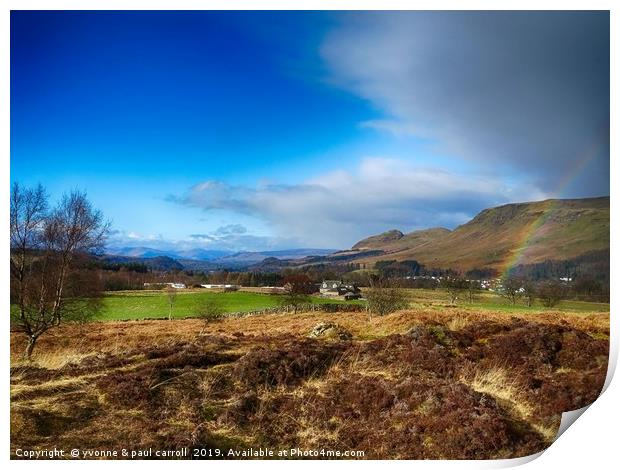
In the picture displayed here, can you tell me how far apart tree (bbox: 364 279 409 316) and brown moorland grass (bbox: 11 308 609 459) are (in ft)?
9.13

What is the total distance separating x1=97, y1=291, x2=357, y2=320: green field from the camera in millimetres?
8711

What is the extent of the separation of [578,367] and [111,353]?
7.55 meters

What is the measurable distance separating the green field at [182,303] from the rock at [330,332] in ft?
3.65

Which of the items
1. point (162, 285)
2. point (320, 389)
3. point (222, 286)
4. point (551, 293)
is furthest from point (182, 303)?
point (551, 293)

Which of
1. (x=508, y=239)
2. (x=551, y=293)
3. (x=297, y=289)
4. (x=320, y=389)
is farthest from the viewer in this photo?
(x=297, y=289)

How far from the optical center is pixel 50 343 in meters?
7.04

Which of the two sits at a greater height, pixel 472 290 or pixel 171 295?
pixel 171 295

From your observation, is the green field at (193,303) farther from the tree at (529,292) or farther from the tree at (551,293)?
the tree at (551,293)

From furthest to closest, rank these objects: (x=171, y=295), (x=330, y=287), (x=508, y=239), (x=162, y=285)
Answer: (x=330, y=287)
(x=171, y=295)
(x=162, y=285)
(x=508, y=239)

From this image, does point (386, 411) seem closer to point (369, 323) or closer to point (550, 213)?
point (369, 323)

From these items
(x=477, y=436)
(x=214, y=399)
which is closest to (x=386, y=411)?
(x=477, y=436)

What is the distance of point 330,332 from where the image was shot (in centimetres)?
800

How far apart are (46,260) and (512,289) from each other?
856 centimetres

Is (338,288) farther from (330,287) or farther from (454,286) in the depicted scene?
(454,286)
